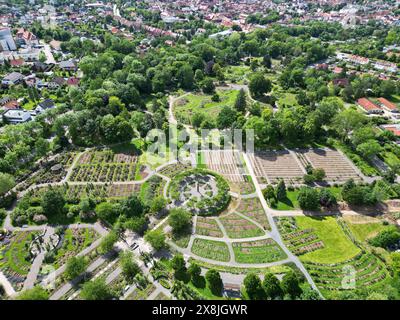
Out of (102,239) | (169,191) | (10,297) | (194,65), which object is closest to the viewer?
(10,297)

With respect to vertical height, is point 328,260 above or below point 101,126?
below

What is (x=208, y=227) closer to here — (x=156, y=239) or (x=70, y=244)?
(x=156, y=239)

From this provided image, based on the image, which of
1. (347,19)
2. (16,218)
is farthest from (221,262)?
(347,19)

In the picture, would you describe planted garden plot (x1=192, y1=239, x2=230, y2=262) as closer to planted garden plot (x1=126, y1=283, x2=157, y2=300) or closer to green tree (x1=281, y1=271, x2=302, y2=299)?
planted garden plot (x1=126, y1=283, x2=157, y2=300)

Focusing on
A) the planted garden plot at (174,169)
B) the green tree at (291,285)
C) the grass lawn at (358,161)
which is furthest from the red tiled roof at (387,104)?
the green tree at (291,285)

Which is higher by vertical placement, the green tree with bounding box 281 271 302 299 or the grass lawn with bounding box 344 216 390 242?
the green tree with bounding box 281 271 302 299

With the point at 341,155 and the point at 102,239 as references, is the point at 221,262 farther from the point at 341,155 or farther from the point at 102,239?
the point at 341,155

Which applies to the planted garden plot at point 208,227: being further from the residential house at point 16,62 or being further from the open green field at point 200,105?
the residential house at point 16,62

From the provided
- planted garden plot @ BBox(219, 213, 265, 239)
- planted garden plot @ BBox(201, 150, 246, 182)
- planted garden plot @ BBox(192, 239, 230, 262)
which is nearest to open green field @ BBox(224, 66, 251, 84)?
planted garden plot @ BBox(201, 150, 246, 182)
